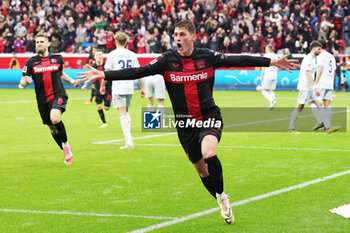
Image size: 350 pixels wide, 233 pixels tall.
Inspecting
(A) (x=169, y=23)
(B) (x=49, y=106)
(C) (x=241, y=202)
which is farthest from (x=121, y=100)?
(A) (x=169, y=23)

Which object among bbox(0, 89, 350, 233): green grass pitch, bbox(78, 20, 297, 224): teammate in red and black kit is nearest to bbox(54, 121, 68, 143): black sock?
bbox(0, 89, 350, 233): green grass pitch

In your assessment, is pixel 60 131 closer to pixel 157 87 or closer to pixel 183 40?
pixel 183 40

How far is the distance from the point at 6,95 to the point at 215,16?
13.1 m

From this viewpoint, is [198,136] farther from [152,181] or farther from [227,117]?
[227,117]

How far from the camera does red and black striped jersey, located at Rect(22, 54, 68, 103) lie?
443 inches

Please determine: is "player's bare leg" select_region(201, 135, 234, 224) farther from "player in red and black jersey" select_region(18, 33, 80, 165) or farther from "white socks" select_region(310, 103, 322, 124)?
"white socks" select_region(310, 103, 322, 124)

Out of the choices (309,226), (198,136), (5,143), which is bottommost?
(5,143)

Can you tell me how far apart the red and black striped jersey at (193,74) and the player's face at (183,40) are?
8 cm

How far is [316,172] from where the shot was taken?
1002cm

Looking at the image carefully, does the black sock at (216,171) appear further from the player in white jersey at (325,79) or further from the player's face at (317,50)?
the player in white jersey at (325,79)

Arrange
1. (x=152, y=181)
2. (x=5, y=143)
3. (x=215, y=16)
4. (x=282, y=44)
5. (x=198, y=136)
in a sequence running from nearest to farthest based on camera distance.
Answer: (x=198, y=136), (x=152, y=181), (x=5, y=143), (x=282, y=44), (x=215, y=16)

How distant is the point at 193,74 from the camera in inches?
278

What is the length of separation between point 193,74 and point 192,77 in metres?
0.04

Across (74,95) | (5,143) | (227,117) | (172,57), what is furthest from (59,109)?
(74,95)
